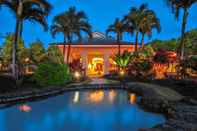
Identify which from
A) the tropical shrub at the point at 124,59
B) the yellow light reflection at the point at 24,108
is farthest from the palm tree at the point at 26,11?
the tropical shrub at the point at 124,59

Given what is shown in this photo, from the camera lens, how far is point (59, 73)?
68.6ft

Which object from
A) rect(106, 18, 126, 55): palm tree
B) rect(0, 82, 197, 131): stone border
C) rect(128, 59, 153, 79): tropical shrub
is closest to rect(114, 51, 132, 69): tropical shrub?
rect(106, 18, 126, 55): palm tree

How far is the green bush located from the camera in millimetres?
19828

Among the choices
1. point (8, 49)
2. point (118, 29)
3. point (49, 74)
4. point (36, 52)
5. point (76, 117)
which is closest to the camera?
point (76, 117)

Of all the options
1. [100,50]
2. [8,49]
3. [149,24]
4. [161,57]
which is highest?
[149,24]

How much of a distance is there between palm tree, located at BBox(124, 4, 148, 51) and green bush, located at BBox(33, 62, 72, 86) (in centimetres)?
1516

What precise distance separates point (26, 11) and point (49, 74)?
5.31 metres

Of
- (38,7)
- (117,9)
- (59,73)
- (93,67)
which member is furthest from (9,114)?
(117,9)

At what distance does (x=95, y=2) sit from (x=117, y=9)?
27.9 meters

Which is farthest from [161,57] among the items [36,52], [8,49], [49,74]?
[8,49]

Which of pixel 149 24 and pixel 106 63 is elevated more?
pixel 149 24

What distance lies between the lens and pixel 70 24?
32.9 metres

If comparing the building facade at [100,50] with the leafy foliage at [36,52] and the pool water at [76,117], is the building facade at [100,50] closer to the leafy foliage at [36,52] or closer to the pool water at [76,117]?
the leafy foliage at [36,52]

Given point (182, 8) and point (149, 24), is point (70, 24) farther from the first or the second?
point (182, 8)
